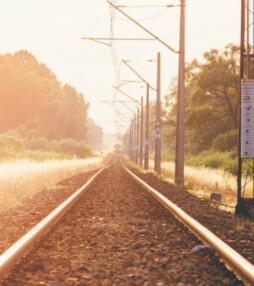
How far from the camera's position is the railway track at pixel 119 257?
146 inches

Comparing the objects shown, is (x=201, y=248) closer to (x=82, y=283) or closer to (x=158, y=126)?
(x=82, y=283)

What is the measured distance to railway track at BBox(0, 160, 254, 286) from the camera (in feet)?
12.2

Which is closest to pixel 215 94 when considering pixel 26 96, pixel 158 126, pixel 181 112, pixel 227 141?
pixel 227 141

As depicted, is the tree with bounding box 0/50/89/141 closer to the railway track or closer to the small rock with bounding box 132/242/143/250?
the railway track

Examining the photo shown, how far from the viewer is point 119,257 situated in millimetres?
4508

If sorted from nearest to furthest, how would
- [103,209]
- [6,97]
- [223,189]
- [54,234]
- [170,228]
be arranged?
[54,234] < [170,228] < [103,209] < [223,189] < [6,97]

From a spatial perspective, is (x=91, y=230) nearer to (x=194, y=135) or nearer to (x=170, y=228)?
(x=170, y=228)

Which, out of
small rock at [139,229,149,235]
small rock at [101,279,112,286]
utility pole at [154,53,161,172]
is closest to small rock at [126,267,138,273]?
small rock at [101,279,112,286]

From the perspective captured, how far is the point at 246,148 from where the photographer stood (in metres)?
8.25

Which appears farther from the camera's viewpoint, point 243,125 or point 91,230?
point 243,125

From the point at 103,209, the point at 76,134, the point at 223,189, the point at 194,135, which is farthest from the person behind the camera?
the point at 76,134

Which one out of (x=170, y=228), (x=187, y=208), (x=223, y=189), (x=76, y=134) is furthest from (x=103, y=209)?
(x=76, y=134)

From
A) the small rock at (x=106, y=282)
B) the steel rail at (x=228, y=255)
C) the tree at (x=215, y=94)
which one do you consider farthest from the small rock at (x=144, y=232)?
the tree at (x=215, y=94)

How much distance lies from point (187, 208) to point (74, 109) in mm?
82319
